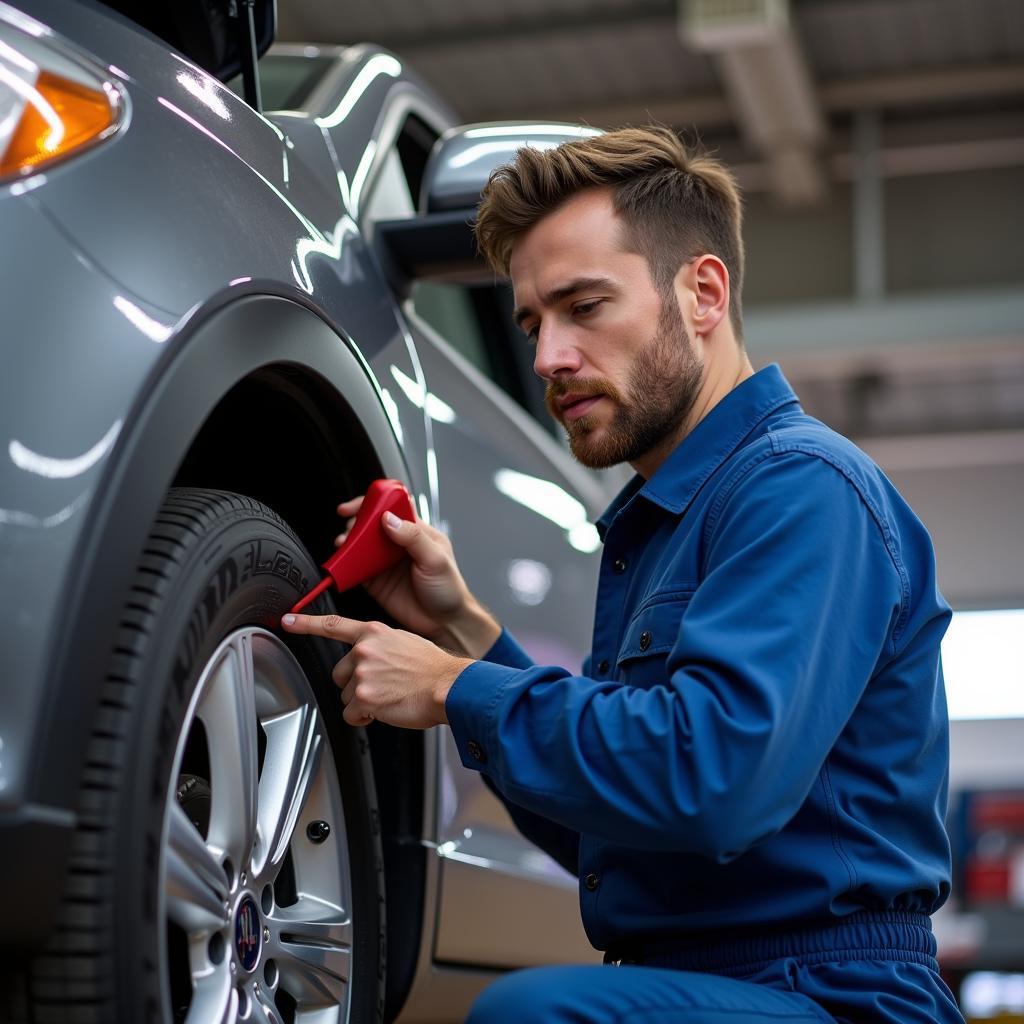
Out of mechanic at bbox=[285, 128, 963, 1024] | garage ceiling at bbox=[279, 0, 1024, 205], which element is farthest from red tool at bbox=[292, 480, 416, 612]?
garage ceiling at bbox=[279, 0, 1024, 205]

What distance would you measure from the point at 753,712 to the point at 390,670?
1.21ft

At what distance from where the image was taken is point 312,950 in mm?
1408

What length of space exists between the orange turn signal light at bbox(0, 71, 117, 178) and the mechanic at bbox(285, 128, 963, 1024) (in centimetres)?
48

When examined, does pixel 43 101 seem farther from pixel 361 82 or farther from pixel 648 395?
pixel 361 82

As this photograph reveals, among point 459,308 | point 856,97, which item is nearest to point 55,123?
point 459,308

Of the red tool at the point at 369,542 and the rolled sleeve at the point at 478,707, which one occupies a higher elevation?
the red tool at the point at 369,542

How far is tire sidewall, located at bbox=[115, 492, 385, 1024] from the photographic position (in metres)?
1.04

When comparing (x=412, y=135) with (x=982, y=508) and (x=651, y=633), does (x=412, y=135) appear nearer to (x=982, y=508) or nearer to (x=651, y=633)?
(x=651, y=633)

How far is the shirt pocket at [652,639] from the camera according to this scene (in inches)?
56.1

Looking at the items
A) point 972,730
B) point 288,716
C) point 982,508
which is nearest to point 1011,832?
point 972,730

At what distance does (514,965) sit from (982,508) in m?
10.9

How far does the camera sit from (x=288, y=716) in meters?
1.42

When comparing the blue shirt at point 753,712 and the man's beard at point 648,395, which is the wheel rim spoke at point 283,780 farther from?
the man's beard at point 648,395

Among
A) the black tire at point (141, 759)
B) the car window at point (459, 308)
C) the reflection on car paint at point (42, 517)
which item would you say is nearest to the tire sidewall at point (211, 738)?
the black tire at point (141, 759)
